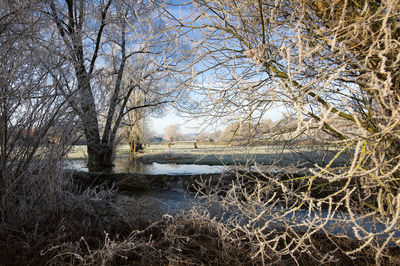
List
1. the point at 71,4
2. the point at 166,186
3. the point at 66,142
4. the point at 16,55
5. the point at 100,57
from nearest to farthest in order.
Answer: the point at 16,55 < the point at 66,142 < the point at 166,186 < the point at 71,4 < the point at 100,57

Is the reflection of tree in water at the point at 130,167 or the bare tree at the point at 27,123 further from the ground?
the bare tree at the point at 27,123

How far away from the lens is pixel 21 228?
2568 millimetres

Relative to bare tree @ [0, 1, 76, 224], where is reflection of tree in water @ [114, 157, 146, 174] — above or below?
below

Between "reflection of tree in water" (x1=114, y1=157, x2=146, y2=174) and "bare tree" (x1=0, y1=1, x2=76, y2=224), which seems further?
"reflection of tree in water" (x1=114, y1=157, x2=146, y2=174)

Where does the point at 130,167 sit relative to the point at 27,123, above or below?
below

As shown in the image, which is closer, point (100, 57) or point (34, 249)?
point (34, 249)

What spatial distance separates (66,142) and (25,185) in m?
0.66

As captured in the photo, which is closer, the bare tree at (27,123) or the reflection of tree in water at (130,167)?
the bare tree at (27,123)

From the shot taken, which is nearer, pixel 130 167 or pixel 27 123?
pixel 27 123

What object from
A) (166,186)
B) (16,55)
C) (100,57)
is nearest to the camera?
(16,55)

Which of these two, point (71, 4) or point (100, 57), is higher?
point (71, 4)

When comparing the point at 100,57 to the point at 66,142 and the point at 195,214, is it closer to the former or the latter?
the point at 66,142

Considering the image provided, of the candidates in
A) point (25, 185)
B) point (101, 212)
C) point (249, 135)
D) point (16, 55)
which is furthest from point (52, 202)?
point (249, 135)

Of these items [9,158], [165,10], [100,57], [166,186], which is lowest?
[166,186]
